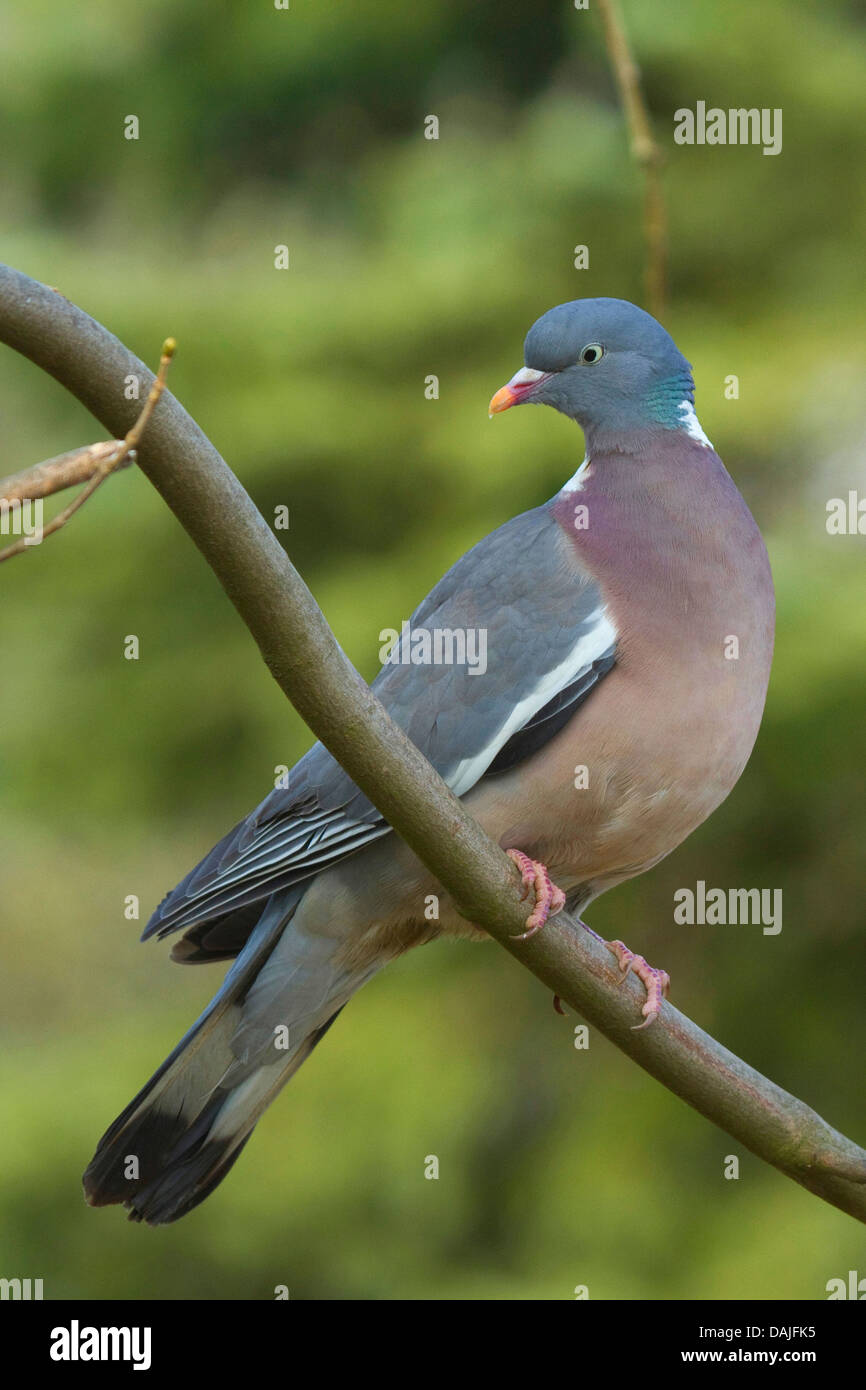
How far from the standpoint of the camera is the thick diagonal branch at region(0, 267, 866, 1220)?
170 centimetres

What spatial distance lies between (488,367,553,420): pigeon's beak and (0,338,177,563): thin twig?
1.35 metres

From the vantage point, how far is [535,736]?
278 cm

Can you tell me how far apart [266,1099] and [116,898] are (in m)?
6.10

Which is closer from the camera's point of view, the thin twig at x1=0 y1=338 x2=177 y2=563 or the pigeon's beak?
the thin twig at x1=0 y1=338 x2=177 y2=563

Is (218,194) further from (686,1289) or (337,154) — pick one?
(686,1289)

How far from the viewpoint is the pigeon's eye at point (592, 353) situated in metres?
2.91

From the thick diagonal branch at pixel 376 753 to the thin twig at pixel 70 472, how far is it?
11cm

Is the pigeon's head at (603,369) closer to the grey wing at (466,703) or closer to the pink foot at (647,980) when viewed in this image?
the grey wing at (466,703)

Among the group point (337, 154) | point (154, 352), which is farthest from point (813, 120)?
point (154, 352)
